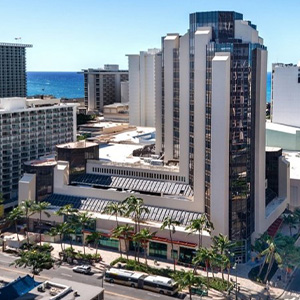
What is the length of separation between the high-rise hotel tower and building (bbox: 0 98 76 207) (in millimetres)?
41256

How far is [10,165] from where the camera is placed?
11381 cm

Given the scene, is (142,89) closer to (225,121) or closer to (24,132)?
(24,132)

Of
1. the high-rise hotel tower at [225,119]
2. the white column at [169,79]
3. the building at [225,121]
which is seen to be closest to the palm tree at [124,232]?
the building at [225,121]

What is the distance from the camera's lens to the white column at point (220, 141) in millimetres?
82562

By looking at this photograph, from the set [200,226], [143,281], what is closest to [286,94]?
[200,226]

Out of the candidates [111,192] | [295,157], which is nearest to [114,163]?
[111,192]

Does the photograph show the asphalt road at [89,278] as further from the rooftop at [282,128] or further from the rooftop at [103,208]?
the rooftop at [282,128]

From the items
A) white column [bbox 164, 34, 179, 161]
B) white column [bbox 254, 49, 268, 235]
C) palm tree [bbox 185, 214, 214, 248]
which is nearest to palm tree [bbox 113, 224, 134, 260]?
palm tree [bbox 185, 214, 214, 248]

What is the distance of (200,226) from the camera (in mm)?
79500

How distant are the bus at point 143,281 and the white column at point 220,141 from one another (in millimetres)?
16299

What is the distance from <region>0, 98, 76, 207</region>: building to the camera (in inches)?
4434

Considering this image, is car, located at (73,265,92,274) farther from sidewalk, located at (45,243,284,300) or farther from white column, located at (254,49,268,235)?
white column, located at (254,49,268,235)

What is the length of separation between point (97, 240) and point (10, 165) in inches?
1470

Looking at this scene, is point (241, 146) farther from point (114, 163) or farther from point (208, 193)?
point (114, 163)
